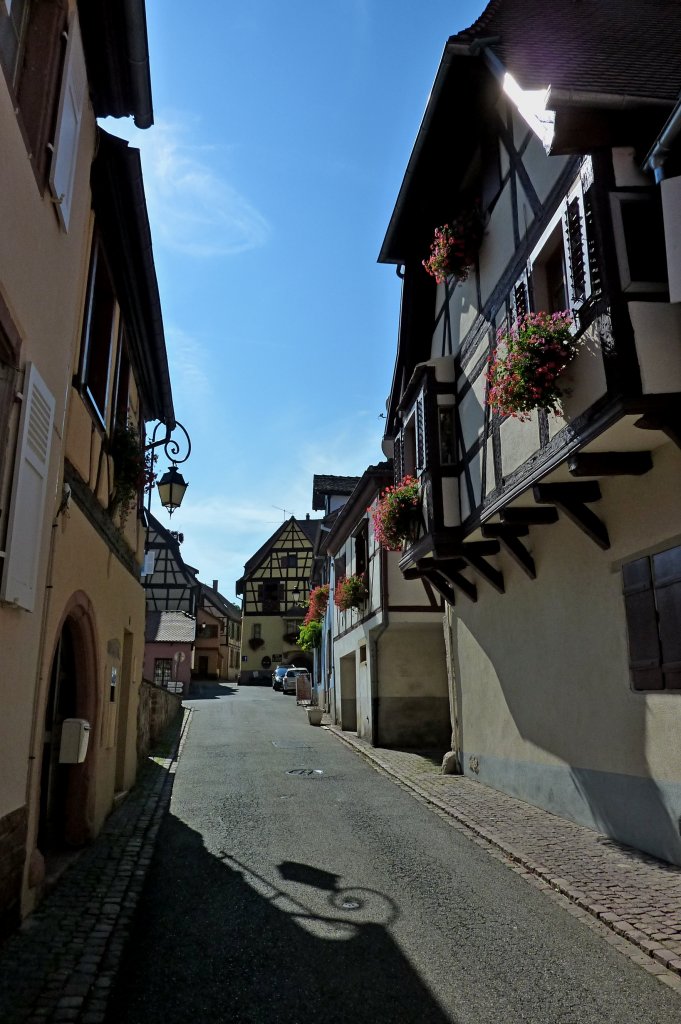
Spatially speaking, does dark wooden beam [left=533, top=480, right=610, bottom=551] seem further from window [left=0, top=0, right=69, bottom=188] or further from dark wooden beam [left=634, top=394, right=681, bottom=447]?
window [left=0, top=0, right=69, bottom=188]

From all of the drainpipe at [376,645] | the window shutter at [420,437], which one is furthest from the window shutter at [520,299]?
the drainpipe at [376,645]

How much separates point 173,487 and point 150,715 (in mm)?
6762

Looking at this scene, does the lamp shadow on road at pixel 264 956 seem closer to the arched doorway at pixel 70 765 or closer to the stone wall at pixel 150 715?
the arched doorway at pixel 70 765

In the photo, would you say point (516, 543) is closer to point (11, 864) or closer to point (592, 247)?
point (592, 247)

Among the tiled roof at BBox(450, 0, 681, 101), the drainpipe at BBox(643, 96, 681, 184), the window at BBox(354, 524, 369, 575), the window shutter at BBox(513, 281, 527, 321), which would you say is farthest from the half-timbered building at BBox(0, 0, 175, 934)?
the window at BBox(354, 524, 369, 575)

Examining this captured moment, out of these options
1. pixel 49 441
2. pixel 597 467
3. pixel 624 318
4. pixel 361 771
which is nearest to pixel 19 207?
pixel 49 441

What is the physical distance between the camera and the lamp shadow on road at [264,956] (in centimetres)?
383

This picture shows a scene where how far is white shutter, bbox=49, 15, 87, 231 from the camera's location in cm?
530

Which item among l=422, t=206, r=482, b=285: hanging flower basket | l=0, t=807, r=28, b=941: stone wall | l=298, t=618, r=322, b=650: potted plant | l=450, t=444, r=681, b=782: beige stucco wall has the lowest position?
l=0, t=807, r=28, b=941: stone wall

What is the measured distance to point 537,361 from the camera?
264 inches

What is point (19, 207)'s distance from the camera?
448 centimetres

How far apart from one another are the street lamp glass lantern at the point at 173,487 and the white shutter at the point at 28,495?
499cm

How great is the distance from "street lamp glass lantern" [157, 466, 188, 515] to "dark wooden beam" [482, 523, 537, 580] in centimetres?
416

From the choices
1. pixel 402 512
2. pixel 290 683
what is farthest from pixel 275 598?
pixel 402 512
